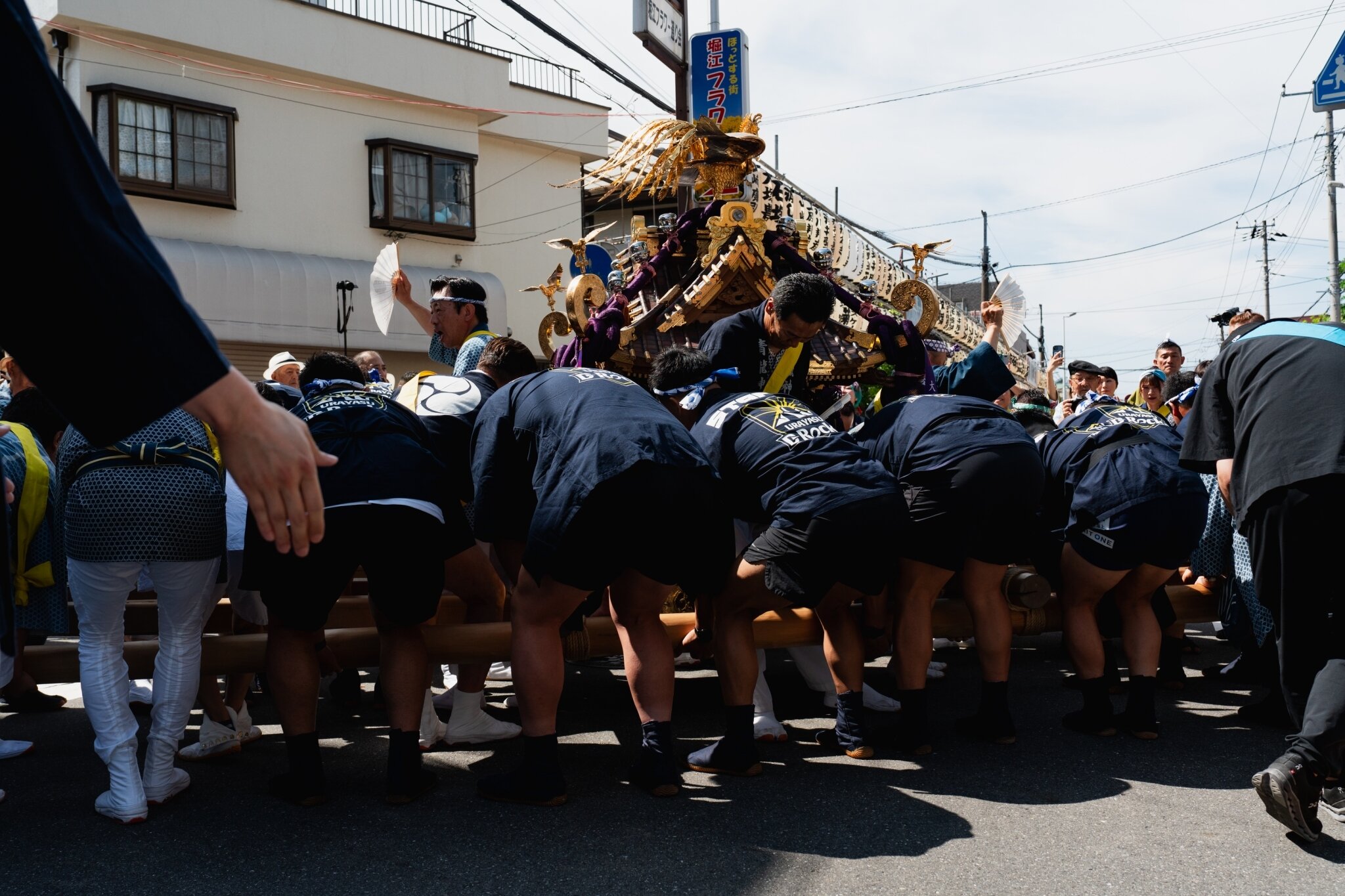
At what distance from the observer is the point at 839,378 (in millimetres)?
6895

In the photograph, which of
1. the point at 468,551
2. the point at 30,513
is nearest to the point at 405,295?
the point at 468,551

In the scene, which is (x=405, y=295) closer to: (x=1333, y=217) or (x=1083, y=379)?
(x=1083, y=379)

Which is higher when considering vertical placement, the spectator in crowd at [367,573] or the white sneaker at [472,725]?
the spectator in crowd at [367,573]

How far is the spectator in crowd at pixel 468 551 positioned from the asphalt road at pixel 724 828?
13cm

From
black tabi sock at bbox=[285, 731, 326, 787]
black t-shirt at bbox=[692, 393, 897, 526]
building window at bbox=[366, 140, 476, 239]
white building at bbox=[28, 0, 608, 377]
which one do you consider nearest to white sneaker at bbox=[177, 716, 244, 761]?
black tabi sock at bbox=[285, 731, 326, 787]

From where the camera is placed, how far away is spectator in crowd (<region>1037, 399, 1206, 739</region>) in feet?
14.2

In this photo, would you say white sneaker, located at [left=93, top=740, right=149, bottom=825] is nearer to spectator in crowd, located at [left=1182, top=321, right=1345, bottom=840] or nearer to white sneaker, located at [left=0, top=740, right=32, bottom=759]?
white sneaker, located at [left=0, top=740, right=32, bottom=759]

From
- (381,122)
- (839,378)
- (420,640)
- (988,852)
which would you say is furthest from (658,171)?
(381,122)

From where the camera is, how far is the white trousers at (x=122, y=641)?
353 cm

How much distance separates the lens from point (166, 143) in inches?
600

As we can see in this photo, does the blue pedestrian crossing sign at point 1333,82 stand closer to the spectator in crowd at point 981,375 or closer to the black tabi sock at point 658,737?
the spectator in crowd at point 981,375

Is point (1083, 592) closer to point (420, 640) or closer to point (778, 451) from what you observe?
point (778, 451)

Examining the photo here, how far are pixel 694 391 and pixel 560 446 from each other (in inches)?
33.1

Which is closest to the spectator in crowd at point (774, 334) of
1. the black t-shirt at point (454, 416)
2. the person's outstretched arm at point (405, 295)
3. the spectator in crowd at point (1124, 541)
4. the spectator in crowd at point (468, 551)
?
the spectator in crowd at point (468, 551)
